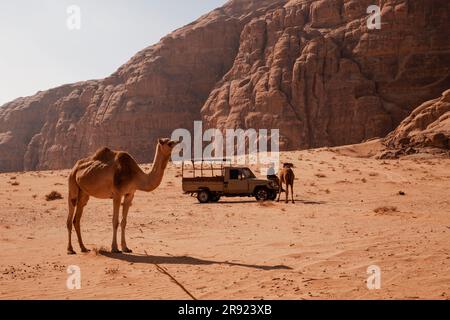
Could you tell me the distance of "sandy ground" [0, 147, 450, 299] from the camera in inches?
308

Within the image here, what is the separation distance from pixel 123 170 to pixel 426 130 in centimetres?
4749

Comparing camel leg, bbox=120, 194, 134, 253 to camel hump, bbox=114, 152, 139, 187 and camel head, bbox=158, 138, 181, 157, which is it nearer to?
camel hump, bbox=114, 152, 139, 187

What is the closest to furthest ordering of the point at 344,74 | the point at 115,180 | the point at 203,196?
the point at 115,180, the point at 203,196, the point at 344,74

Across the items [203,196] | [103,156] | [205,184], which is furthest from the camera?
[205,184]

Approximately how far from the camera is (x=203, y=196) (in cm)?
2489

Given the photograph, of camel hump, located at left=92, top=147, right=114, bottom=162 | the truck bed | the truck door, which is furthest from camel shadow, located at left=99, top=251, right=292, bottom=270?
the truck door

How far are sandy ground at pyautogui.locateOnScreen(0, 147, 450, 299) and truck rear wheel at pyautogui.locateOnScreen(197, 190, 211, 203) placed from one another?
1275 millimetres

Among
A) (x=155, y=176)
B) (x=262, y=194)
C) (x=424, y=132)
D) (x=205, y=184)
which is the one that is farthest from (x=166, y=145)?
(x=424, y=132)

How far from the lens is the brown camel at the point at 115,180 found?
440 inches

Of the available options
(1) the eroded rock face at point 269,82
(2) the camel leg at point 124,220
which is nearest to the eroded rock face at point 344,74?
(1) the eroded rock face at point 269,82

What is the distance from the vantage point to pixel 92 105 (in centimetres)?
11519

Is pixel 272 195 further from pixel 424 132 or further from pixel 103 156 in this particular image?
pixel 424 132
